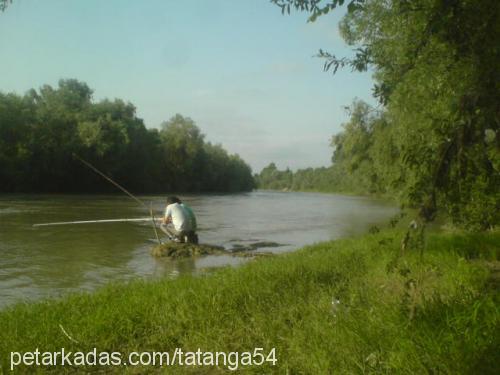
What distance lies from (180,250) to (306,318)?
8923 millimetres

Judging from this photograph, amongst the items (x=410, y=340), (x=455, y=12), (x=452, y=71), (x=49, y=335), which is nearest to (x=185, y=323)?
(x=49, y=335)

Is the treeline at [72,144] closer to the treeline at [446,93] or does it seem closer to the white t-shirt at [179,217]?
the white t-shirt at [179,217]

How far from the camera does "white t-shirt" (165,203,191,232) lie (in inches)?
581

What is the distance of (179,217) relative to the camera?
14758 mm

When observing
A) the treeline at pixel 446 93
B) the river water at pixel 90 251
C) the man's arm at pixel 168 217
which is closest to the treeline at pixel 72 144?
the river water at pixel 90 251

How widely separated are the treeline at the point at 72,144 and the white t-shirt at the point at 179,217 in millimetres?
44123

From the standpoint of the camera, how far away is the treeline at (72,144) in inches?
2128

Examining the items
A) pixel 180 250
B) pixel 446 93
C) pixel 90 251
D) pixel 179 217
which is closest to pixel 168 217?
pixel 179 217

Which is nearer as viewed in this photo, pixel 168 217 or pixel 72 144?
pixel 168 217

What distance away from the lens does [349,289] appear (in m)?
6.47

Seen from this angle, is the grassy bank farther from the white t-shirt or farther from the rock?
the white t-shirt

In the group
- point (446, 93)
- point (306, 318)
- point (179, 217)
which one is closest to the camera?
point (306, 318)

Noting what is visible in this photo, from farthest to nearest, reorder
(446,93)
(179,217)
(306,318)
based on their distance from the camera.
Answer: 1. (179,217)
2. (446,93)
3. (306,318)

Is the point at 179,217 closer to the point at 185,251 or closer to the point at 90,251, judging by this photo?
the point at 185,251
